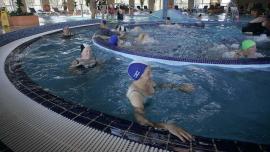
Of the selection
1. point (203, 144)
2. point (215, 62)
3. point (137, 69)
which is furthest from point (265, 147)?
point (215, 62)

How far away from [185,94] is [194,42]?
5.45m

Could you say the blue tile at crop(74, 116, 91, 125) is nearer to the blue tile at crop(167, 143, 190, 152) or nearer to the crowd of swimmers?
the crowd of swimmers

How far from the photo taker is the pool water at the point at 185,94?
3666 mm

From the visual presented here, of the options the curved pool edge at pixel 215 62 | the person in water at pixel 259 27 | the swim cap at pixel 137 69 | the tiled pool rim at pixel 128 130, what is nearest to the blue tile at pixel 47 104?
the tiled pool rim at pixel 128 130

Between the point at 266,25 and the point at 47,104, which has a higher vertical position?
the point at 266,25

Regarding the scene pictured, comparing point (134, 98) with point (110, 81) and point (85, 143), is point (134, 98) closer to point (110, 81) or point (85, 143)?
point (85, 143)

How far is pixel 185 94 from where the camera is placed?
14.7ft

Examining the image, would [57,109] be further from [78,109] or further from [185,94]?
[185,94]

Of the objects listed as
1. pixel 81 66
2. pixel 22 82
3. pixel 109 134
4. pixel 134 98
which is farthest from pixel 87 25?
pixel 109 134

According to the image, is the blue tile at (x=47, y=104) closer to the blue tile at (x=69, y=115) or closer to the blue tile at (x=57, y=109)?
the blue tile at (x=57, y=109)

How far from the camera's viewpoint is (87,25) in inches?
552

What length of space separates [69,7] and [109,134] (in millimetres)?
25425

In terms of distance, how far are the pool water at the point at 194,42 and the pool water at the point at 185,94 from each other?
1.43 meters

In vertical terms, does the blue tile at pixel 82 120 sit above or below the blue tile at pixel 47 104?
below
